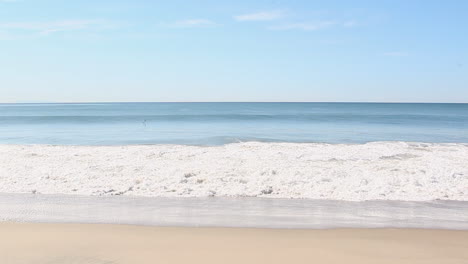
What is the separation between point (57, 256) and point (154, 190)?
4.02 meters

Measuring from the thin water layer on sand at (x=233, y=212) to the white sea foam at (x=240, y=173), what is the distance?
53 centimetres

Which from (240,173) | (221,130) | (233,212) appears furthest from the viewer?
(221,130)

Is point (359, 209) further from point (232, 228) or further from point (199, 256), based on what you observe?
point (199, 256)

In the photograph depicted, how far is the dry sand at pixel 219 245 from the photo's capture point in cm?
537

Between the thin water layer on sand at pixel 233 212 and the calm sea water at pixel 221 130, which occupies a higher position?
the calm sea water at pixel 221 130

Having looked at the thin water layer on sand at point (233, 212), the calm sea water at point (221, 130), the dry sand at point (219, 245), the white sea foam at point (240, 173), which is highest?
the calm sea water at point (221, 130)

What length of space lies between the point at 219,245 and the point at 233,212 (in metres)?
1.80

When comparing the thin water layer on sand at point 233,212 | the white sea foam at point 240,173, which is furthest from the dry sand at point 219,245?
the white sea foam at point 240,173

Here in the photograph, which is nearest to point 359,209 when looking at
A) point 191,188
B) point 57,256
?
point 191,188

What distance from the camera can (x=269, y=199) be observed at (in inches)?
343

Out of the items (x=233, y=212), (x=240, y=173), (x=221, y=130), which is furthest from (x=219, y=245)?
(x=221, y=130)

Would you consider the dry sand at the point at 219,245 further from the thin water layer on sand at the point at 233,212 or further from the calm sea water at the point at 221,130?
the calm sea water at the point at 221,130

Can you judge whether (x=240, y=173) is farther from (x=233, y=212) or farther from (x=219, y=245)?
(x=219, y=245)

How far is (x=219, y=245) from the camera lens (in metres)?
5.86
